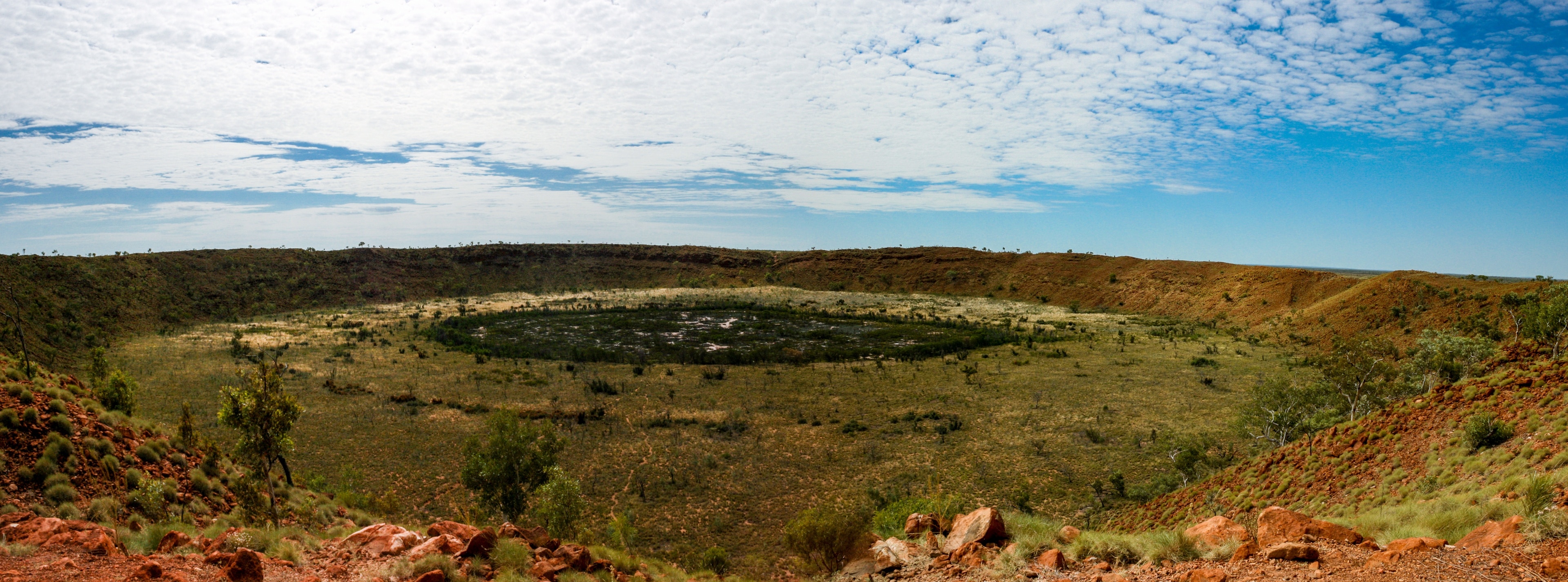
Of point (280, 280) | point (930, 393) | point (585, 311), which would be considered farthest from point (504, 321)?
point (930, 393)

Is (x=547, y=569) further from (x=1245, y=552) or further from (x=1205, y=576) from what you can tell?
(x=1245, y=552)

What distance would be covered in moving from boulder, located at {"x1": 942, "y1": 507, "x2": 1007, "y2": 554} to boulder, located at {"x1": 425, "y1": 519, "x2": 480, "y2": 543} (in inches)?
312

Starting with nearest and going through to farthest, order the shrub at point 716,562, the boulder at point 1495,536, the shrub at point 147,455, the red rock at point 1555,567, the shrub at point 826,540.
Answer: the red rock at point 1555,567 → the boulder at point 1495,536 → the shrub at point 147,455 → the shrub at point 826,540 → the shrub at point 716,562

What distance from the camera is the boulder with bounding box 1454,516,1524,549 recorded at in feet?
21.6

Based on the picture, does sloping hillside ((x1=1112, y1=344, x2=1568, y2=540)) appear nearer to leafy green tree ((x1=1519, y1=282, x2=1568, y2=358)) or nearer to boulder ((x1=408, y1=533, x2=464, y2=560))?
leafy green tree ((x1=1519, y1=282, x2=1568, y2=358))

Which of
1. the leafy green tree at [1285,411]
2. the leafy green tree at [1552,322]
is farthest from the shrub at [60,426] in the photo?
the leafy green tree at [1552,322]

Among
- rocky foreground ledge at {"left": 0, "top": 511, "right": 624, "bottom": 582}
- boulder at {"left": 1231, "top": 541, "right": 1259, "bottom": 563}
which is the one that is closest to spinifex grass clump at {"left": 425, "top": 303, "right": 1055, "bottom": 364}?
rocky foreground ledge at {"left": 0, "top": 511, "right": 624, "bottom": 582}

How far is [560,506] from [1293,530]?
46.3 ft

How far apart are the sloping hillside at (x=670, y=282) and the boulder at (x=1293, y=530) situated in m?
43.1

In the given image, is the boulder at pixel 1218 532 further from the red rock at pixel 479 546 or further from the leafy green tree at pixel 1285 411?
the leafy green tree at pixel 1285 411

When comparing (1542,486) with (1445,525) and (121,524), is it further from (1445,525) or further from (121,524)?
(121,524)

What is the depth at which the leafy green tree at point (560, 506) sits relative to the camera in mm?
15453

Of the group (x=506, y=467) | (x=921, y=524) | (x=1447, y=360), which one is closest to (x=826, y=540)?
(x=921, y=524)

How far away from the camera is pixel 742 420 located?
96.7ft
